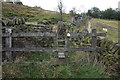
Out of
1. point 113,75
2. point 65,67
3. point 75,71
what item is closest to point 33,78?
point 65,67

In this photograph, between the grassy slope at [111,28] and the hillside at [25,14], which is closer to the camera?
the grassy slope at [111,28]

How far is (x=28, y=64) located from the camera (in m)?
4.36

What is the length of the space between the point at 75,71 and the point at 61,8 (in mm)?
23517

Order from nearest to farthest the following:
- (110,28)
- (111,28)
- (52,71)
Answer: (52,71)
(111,28)
(110,28)

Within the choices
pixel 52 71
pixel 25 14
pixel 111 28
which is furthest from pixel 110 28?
pixel 25 14

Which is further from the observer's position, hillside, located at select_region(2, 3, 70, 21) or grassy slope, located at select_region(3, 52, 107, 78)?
hillside, located at select_region(2, 3, 70, 21)

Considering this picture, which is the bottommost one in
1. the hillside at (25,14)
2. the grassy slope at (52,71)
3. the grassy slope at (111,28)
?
the grassy slope at (52,71)

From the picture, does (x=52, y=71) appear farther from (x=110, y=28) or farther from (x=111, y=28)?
(x=110, y=28)

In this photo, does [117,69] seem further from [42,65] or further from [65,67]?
[42,65]

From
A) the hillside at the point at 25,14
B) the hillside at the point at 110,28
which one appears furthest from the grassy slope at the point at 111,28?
the hillside at the point at 25,14

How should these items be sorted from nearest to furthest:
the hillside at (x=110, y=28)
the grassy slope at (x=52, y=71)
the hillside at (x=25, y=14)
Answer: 1. the grassy slope at (x=52, y=71)
2. the hillside at (x=110, y=28)
3. the hillside at (x=25, y=14)

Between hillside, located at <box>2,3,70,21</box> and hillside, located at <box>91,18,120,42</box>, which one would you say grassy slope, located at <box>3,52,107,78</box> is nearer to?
hillside, located at <box>91,18,120,42</box>

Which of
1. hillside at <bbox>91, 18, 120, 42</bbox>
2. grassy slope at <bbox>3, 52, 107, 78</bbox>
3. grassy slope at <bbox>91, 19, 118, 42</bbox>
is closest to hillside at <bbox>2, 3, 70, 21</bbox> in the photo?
hillside at <bbox>91, 18, 120, 42</bbox>

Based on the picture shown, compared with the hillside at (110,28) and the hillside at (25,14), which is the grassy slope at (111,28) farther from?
the hillside at (25,14)
